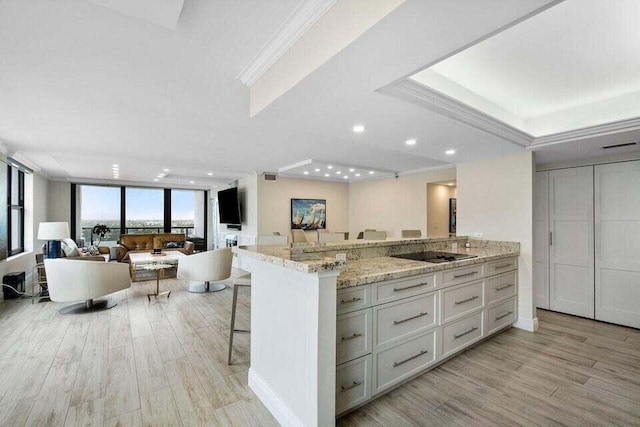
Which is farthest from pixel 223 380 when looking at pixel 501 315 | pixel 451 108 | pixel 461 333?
pixel 501 315

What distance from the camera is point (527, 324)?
11.6 ft

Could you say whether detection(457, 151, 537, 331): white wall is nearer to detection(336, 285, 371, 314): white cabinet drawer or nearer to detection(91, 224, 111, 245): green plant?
detection(336, 285, 371, 314): white cabinet drawer

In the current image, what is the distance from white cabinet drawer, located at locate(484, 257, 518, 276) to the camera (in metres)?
3.16

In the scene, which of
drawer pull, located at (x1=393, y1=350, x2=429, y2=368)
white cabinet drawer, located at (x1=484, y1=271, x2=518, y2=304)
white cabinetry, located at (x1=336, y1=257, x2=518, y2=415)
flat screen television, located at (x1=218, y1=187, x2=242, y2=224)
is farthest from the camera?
flat screen television, located at (x1=218, y1=187, x2=242, y2=224)

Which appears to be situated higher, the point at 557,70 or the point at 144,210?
the point at 557,70

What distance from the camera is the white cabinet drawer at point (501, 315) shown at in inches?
124

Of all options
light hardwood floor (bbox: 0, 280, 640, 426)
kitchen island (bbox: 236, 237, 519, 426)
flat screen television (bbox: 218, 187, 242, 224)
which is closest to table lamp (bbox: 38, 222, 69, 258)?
light hardwood floor (bbox: 0, 280, 640, 426)

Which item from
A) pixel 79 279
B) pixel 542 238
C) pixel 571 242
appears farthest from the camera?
pixel 542 238

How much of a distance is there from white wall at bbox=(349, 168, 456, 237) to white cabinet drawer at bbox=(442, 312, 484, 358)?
3.58 m

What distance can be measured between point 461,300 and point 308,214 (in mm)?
5458

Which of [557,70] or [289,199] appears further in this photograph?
[289,199]

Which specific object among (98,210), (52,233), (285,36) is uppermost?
(285,36)

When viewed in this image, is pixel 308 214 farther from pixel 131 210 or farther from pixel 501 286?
pixel 131 210

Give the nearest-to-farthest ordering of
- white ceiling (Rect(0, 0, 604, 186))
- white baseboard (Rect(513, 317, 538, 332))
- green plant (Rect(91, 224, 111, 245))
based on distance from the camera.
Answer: white ceiling (Rect(0, 0, 604, 186)) < white baseboard (Rect(513, 317, 538, 332)) < green plant (Rect(91, 224, 111, 245))
